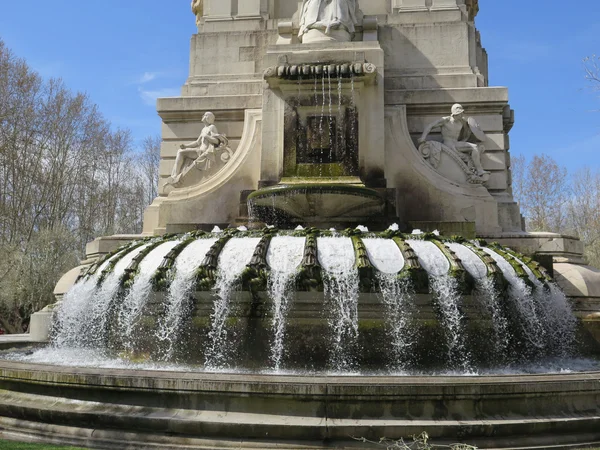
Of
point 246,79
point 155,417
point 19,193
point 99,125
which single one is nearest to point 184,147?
point 246,79

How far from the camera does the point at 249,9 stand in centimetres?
1669

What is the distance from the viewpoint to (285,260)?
314 inches

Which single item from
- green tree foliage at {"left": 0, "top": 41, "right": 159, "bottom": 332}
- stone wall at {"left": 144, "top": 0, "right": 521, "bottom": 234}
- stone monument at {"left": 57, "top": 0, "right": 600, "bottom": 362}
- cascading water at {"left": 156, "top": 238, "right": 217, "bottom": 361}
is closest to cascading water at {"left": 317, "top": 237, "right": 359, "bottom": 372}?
cascading water at {"left": 156, "top": 238, "right": 217, "bottom": 361}

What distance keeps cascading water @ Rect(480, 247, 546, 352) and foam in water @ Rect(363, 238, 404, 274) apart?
159 centimetres

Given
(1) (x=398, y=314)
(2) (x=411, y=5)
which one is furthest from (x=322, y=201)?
(2) (x=411, y=5)

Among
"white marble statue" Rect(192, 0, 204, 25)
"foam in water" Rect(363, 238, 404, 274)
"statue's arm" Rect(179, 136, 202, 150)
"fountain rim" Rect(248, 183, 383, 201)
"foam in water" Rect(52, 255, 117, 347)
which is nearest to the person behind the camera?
"foam in water" Rect(363, 238, 404, 274)

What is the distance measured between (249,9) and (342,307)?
11.9 meters

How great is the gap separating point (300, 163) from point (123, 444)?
892 cm

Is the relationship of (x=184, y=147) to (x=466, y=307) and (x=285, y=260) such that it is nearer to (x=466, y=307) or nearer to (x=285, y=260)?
(x=285, y=260)

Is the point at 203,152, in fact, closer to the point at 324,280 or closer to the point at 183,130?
the point at 183,130

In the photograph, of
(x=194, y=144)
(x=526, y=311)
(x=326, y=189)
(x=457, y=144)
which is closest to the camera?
(x=526, y=311)

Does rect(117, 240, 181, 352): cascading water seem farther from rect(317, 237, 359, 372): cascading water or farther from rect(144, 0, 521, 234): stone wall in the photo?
rect(144, 0, 521, 234): stone wall

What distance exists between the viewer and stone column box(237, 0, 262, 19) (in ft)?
54.5

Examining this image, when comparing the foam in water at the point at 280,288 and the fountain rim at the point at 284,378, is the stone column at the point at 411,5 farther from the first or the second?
the fountain rim at the point at 284,378
